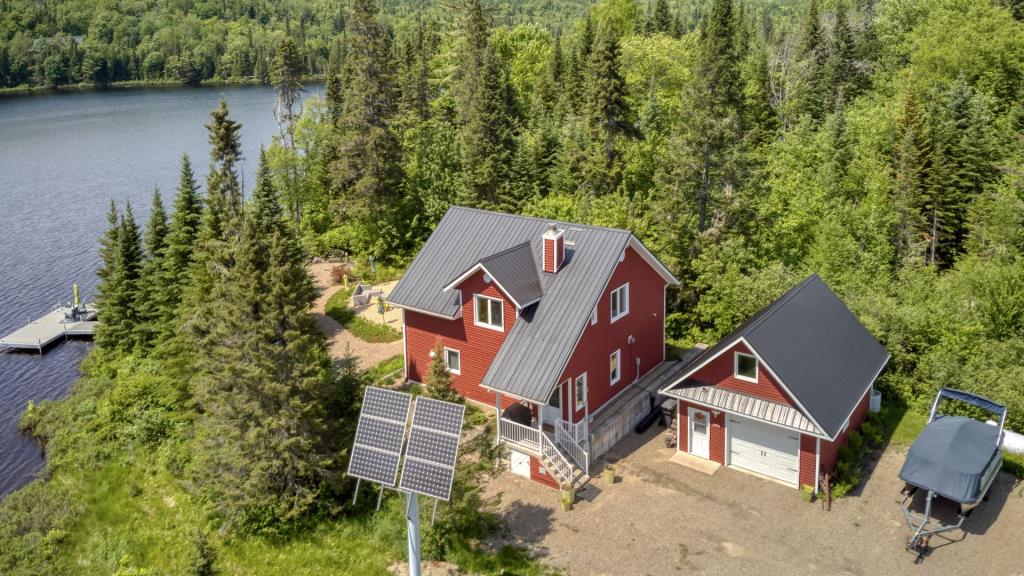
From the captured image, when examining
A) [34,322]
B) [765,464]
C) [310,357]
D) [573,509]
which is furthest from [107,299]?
[765,464]

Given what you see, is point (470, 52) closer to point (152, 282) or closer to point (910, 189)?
point (152, 282)

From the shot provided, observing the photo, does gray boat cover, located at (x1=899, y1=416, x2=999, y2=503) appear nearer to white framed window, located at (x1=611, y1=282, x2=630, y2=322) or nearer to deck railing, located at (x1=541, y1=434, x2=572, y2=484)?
deck railing, located at (x1=541, y1=434, x2=572, y2=484)

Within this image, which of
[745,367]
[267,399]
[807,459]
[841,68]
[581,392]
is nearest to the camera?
[267,399]

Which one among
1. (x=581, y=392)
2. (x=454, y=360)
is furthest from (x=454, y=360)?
(x=581, y=392)

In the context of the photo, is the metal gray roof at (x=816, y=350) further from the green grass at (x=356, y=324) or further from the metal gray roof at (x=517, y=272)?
the green grass at (x=356, y=324)

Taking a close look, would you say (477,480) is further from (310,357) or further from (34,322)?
(34,322)

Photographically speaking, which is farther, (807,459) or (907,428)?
(907,428)
